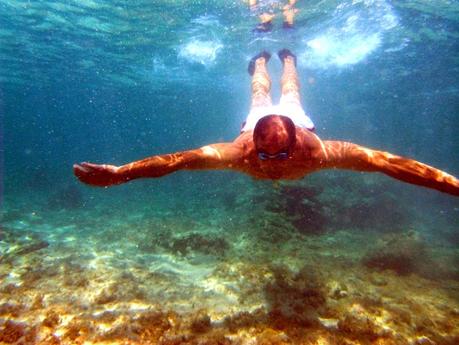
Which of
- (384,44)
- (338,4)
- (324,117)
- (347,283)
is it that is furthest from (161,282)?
(324,117)

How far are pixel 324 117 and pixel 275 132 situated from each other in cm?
7375

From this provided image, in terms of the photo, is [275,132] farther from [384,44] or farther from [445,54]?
[445,54]

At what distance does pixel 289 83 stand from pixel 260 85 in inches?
36.9

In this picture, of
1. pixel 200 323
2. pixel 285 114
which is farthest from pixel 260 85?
pixel 200 323

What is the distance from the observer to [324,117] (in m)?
73.9

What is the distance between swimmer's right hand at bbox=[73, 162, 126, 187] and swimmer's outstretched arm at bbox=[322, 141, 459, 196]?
3.30 meters

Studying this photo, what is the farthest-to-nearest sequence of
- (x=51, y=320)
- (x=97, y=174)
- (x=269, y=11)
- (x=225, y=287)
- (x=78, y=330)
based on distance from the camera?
(x=269, y=11) → (x=225, y=287) → (x=51, y=320) → (x=78, y=330) → (x=97, y=174)

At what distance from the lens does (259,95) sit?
8781 millimetres

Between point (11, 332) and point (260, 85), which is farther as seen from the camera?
point (260, 85)

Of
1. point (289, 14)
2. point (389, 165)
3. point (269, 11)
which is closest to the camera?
point (389, 165)

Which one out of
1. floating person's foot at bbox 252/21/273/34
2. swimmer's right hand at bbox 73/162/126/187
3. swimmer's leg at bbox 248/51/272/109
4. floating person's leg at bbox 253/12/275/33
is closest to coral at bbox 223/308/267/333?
swimmer's right hand at bbox 73/162/126/187

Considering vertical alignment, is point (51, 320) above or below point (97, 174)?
below

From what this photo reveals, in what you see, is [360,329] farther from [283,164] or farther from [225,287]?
[283,164]

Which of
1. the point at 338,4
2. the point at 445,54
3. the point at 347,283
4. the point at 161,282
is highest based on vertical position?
the point at 338,4
